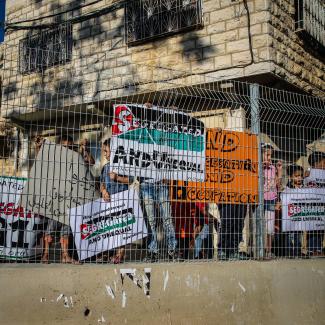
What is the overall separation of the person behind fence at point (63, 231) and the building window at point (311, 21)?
617 centimetres

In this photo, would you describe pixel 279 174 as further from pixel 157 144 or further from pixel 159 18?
pixel 159 18

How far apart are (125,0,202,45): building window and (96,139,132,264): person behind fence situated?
4.87 metres

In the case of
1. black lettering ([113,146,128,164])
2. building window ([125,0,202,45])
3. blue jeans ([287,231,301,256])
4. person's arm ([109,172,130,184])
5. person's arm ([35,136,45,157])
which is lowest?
blue jeans ([287,231,301,256])

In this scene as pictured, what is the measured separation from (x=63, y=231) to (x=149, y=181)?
1037 mm

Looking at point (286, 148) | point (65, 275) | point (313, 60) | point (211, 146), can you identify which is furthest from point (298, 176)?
point (313, 60)

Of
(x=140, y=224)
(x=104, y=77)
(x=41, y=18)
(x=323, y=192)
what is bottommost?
(x=140, y=224)

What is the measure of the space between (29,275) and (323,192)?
3.88 metres

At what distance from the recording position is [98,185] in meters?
4.42

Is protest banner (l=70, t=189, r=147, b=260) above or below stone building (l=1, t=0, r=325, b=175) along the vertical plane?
below

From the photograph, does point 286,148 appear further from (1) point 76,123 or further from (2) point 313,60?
(2) point 313,60

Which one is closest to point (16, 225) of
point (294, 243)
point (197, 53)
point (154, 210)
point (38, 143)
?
point (38, 143)

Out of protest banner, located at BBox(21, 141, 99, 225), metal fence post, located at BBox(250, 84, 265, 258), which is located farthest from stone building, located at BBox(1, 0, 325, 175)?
protest banner, located at BBox(21, 141, 99, 225)

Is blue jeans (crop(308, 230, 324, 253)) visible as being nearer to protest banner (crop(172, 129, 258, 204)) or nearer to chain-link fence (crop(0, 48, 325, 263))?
chain-link fence (crop(0, 48, 325, 263))

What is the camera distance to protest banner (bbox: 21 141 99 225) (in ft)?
13.5
